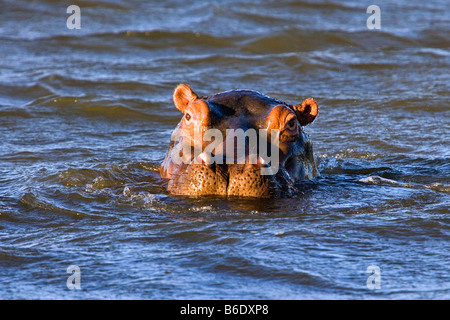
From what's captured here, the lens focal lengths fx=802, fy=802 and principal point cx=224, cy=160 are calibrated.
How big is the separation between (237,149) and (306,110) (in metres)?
1.54

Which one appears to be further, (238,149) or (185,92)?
(185,92)

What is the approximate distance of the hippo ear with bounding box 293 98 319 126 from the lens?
7863mm

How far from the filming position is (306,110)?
790 cm

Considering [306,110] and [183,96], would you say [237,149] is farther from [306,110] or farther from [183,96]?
[306,110]

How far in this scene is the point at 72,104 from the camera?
1241 centimetres

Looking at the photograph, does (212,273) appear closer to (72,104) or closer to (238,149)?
(238,149)

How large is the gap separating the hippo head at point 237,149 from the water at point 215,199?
6.2 inches

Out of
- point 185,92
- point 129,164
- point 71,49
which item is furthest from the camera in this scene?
point 71,49

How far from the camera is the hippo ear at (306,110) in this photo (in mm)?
7863

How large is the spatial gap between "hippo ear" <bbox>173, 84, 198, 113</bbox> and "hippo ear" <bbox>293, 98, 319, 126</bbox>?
3.35ft

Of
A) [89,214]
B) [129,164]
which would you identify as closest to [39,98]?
[129,164]

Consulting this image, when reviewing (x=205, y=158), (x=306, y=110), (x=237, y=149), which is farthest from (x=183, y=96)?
(x=205, y=158)

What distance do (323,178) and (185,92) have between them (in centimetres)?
164

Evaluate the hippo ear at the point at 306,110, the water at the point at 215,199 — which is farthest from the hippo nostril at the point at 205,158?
the hippo ear at the point at 306,110
